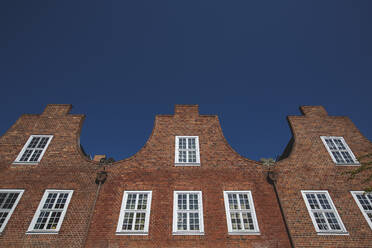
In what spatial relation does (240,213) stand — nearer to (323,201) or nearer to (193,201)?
(193,201)

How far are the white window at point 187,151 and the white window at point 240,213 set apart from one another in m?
2.93

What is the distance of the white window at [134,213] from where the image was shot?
11227 mm

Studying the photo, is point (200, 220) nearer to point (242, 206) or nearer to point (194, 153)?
point (242, 206)

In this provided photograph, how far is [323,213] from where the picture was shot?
1207 cm

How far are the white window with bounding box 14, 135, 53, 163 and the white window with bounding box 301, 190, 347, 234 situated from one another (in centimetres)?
1652

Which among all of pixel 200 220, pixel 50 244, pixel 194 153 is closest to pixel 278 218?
pixel 200 220

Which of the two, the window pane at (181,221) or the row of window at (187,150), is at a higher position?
the row of window at (187,150)

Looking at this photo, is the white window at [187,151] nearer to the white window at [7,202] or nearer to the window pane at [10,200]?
the white window at [7,202]

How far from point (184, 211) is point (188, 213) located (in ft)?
0.79

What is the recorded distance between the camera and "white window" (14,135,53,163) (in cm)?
1408

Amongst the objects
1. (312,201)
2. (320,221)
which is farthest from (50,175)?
(320,221)

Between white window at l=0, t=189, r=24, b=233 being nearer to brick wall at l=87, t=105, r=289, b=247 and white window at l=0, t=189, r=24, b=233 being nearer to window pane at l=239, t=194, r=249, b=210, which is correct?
brick wall at l=87, t=105, r=289, b=247

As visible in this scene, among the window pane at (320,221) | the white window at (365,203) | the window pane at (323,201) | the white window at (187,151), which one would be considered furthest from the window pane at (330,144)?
the white window at (187,151)

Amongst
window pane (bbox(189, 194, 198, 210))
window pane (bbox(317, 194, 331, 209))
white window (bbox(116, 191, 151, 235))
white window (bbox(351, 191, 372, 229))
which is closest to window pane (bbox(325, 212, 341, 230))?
window pane (bbox(317, 194, 331, 209))
